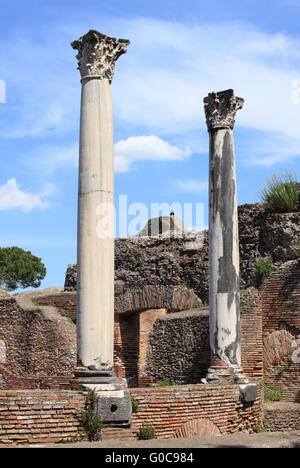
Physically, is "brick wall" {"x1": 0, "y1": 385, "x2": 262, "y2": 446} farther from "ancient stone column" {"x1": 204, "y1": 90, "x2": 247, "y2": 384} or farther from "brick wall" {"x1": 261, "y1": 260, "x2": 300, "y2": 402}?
"brick wall" {"x1": 261, "y1": 260, "x2": 300, "y2": 402}

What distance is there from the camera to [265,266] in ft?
59.2

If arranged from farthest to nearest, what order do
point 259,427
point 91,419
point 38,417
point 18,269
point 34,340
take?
point 18,269, point 34,340, point 259,427, point 91,419, point 38,417

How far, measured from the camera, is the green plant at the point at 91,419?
9.16 meters

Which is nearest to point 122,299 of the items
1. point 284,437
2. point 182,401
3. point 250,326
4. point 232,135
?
point 250,326

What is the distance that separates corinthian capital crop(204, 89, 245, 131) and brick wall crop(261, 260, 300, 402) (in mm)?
4089

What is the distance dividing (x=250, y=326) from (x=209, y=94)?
4885mm

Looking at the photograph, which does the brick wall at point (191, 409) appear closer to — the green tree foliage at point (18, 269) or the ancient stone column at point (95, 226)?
the ancient stone column at point (95, 226)

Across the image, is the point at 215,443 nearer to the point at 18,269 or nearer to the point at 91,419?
the point at 91,419

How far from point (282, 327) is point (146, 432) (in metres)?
7.51

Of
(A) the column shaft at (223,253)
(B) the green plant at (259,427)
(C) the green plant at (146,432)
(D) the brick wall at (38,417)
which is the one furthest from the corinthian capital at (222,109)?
(D) the brick wall at (38,417)

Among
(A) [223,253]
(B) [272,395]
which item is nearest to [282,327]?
(B) [272,395]

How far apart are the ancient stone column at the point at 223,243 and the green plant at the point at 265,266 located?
11.8 feet

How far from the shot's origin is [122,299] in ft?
63.4

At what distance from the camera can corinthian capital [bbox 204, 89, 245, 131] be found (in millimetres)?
14805
